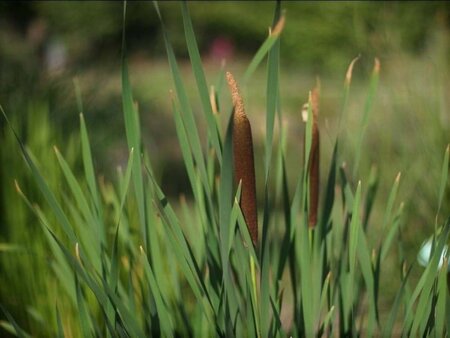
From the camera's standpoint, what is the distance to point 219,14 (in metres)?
8.30

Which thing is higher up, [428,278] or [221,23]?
[428,278]

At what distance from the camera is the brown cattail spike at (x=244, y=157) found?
2.77 feet

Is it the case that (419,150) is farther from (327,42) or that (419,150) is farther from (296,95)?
(327,42)

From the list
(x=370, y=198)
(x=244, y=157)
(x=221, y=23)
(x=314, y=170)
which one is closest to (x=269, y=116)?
(x=244, y=157)

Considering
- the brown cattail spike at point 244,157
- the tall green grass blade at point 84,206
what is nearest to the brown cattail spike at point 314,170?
the brown cattail spike at point 244,157

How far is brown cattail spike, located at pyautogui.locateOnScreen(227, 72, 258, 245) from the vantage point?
84 centimetres

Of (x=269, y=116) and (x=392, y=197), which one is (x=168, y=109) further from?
(x=269, y=116)

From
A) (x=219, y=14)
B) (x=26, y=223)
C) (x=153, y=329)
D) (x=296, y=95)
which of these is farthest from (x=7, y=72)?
(x=219, y=14)

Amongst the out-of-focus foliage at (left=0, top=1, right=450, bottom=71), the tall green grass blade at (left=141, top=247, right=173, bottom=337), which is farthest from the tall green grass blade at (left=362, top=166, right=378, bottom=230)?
the out-of-focus foliage at (left=0, top=1, right=450, bottom=71)

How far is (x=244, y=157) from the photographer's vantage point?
85cm

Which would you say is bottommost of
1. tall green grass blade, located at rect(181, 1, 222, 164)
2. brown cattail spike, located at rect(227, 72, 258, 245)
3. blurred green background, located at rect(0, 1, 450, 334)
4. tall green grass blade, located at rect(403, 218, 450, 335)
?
blurred green background, located at rect(0, 1, 450, 334)

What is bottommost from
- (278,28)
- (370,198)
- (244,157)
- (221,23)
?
(221,23)

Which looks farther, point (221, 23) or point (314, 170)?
point (221, 23)

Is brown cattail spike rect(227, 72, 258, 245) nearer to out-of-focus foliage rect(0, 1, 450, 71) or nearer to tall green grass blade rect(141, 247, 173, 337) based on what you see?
tall green grass blade rect(141, 247, 173, 337)
